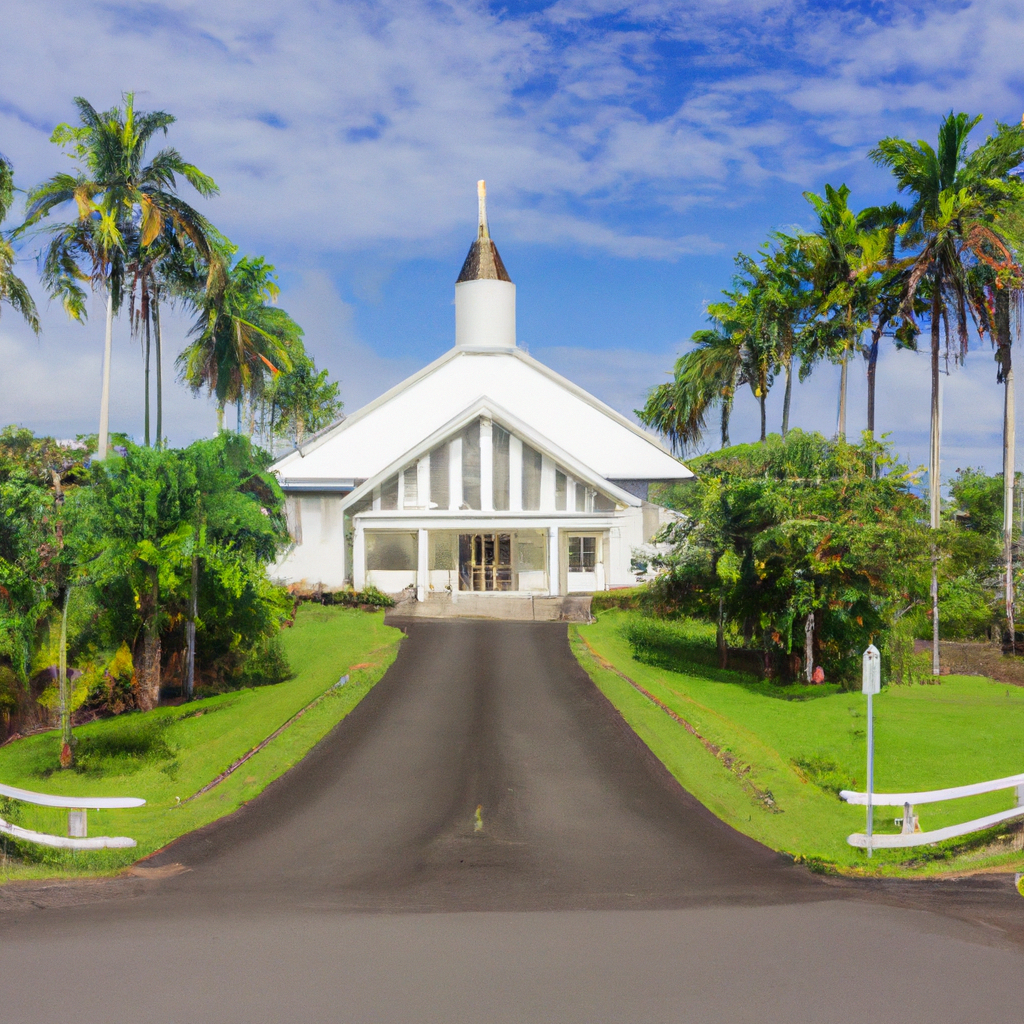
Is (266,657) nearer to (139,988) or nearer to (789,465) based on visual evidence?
(789,465)

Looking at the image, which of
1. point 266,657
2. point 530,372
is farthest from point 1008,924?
point 530,372

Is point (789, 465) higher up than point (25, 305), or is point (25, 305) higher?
point (25, 305)

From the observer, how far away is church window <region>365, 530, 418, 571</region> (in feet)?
117

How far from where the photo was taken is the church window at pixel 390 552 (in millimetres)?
35750

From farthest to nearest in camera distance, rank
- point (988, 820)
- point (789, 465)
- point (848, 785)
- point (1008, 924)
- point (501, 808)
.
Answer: point (789, 465) < point (848, 785) < point (501, 808) < point (988, 820) < point (1008, 924)

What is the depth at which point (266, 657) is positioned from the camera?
26844mm

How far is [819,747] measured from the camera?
19.4 m

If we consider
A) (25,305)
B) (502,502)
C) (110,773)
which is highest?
(25,305)

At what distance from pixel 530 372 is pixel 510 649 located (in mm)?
21794

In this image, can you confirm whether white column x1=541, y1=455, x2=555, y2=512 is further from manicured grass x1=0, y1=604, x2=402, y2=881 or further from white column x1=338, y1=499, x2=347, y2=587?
manicured grass x1=0, y1=604, x2=402, y2=881

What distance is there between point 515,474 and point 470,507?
2.01 metres

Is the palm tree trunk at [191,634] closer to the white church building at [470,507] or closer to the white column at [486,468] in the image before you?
the white church building at [470,507]

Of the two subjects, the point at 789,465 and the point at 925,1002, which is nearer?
the point at 925,1002

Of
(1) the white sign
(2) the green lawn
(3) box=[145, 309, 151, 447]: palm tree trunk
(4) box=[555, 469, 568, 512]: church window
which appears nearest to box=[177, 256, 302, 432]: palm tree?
(3) box=[145, 309, 151, 447]: palm tree trunk
